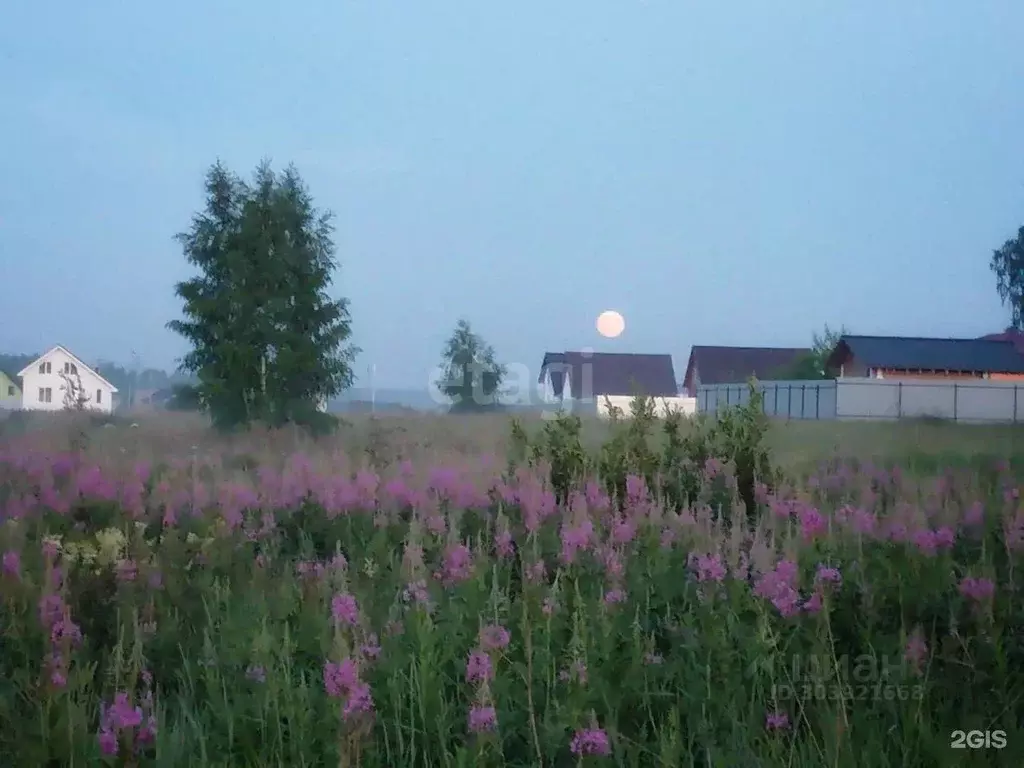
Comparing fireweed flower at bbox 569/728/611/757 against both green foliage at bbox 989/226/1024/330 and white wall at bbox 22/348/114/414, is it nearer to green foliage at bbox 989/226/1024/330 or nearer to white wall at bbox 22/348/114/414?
white wall at bbox 22/348/114/414

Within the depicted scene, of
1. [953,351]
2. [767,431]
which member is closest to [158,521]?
[767,431]

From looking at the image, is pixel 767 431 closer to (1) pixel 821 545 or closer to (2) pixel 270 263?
(1) pixel 821 545

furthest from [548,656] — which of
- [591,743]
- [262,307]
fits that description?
[262,307]

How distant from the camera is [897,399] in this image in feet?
57.6

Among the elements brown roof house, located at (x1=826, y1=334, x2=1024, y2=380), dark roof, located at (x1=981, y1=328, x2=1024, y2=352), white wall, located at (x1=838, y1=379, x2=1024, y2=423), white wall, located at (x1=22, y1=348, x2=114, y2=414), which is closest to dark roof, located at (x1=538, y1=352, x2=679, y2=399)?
white wall, located at (x1=838, y1=379, x2=1024, y2=423)

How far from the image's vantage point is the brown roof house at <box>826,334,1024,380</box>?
819 inches

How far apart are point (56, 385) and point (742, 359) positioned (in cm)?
2942

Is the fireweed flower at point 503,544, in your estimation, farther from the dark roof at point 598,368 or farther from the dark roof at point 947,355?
the dark roof at point 947,355

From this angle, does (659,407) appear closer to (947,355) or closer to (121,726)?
(121,726)

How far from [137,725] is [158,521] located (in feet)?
10.3

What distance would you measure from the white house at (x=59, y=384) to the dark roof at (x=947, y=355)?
17.5 metres

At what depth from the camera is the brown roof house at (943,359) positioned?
819 inches

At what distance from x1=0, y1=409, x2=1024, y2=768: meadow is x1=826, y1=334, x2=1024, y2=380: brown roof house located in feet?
54.1

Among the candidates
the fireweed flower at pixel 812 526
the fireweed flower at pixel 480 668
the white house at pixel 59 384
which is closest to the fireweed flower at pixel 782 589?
the fireweed flower at pixel 812 526
